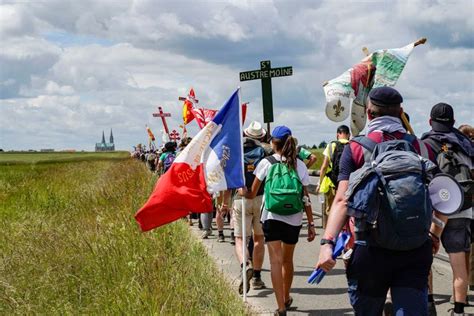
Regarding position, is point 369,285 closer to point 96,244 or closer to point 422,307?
point 422,307

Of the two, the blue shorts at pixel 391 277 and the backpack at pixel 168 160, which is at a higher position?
the backpack at pixel 168 160

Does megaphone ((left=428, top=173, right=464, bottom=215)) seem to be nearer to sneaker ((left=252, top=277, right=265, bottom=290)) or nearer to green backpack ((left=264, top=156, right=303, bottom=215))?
green backpack ((left=264, top=156, right=303, bottom=215))

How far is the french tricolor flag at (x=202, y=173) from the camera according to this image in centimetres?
542

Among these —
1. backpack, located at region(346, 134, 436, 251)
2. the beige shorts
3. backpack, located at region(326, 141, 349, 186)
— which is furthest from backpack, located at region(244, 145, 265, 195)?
backpack, located at region(346, 134, 436, 251)

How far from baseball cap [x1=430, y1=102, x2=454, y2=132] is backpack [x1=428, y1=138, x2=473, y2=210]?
0.43ft

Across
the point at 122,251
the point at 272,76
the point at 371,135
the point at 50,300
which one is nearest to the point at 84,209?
the point at 272,76

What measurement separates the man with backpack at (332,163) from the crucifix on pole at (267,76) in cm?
184

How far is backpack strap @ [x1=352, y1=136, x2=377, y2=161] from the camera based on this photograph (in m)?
3.57

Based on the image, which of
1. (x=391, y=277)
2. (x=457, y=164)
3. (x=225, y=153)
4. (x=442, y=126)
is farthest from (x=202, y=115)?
(x=391, y=277)

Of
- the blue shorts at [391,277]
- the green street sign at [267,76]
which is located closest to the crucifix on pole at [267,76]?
the green street sign at [267,76]

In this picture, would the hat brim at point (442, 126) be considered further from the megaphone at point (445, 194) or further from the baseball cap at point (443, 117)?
the megaphone at point (445, 194)

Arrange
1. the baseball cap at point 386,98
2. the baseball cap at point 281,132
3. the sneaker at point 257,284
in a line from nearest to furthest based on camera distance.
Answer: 1. the baseball cap at point 386,98
2. the baseball cap at point 281,132
3. the sneaker at point 257,284

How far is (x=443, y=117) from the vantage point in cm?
557

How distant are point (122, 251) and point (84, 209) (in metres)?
6.37
